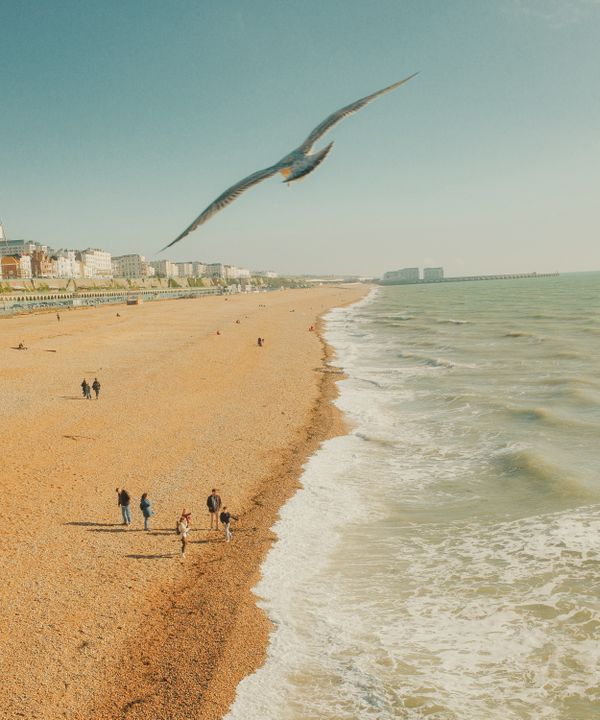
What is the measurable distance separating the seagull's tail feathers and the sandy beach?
759 cm

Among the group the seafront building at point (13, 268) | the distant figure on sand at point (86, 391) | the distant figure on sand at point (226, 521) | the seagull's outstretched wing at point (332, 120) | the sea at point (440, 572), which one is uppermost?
the seafront building at point (13, 268)

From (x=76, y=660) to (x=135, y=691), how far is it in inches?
50.3

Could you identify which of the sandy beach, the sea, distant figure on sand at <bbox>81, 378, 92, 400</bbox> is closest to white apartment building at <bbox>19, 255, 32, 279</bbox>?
the sandy beach

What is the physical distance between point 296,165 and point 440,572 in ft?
30.7

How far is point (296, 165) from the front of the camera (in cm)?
608

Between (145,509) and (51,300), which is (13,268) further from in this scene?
(145,509)

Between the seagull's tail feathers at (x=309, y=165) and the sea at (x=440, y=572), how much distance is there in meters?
7.51

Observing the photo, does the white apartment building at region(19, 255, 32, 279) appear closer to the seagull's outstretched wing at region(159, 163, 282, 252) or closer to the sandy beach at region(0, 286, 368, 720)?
the sandy beach at region(0, 286, 368, 720)

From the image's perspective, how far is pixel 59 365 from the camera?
35.0 metres

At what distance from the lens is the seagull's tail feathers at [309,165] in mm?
5879

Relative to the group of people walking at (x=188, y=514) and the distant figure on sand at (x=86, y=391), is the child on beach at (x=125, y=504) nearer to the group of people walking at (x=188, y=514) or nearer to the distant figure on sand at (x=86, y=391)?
the group of people walking at (x=188, y=514)

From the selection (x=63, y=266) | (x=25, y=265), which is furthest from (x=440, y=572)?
(x=63, y=266)

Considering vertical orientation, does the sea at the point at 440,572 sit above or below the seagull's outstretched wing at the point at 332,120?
below

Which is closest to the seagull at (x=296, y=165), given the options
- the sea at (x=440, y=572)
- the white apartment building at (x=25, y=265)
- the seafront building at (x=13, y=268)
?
the sea at (x=440, y=572)
